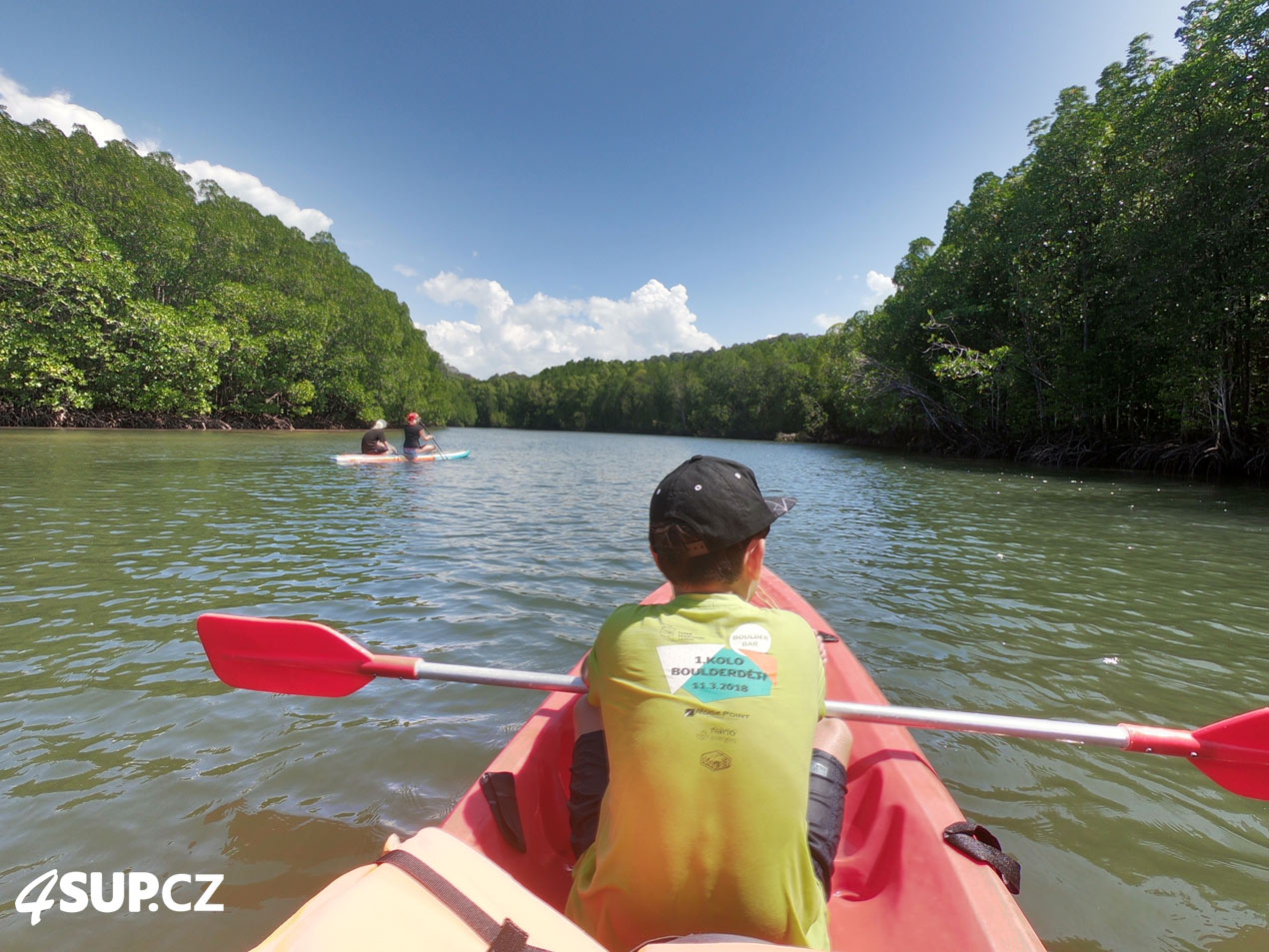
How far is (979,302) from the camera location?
27781 mm

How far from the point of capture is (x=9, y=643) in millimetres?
4000

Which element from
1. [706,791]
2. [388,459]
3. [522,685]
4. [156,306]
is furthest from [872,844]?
[156,306]

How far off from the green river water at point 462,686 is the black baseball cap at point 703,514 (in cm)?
193

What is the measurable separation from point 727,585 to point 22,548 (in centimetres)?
830

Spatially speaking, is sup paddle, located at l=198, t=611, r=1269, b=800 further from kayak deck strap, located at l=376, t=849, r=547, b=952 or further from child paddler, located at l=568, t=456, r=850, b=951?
kayak deck strap, located at l=376, t=849, r=547, b=952

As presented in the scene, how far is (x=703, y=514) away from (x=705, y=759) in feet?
2.14

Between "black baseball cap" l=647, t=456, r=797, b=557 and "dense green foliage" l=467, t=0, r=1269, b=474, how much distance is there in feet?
61.3

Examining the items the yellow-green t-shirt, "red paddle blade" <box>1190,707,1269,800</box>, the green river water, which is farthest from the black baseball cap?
"red paddle blade" <box>1190,707,1269,800</box>

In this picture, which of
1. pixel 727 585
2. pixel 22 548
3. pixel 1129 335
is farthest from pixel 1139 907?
pixel 1129 335

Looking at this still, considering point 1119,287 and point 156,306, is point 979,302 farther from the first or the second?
point 156,306

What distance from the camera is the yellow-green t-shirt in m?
1.28

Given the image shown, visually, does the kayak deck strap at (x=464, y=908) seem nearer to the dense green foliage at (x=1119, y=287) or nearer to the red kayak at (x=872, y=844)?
the red kayak at (x=872, y=844)

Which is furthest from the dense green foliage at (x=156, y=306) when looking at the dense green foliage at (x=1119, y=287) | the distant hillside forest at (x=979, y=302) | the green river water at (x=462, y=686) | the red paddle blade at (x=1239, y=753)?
the dense green foliage at (x=1119, y=287)

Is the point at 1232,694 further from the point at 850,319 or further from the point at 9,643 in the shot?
the point at 850,319
